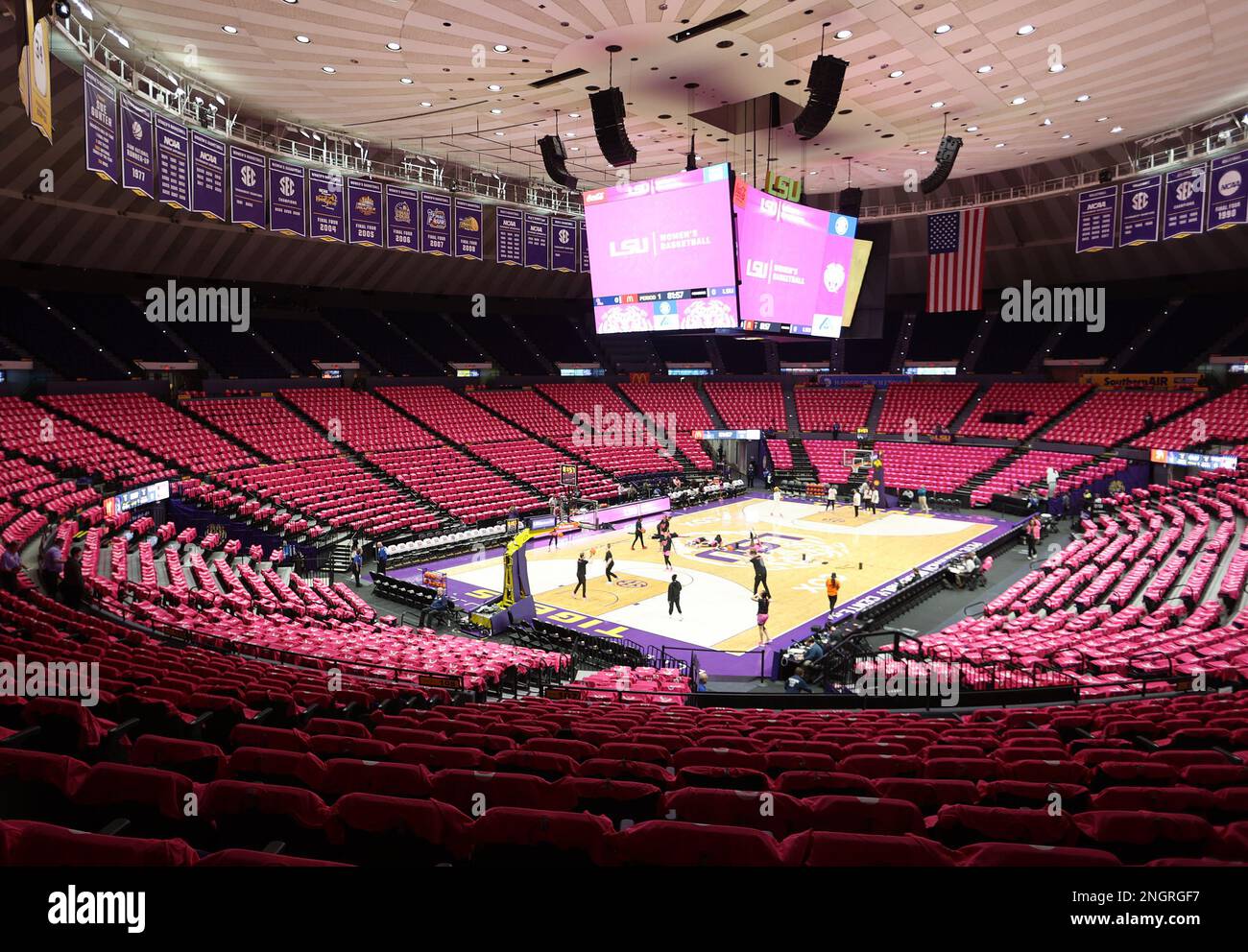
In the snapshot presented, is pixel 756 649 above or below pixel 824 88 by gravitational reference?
below

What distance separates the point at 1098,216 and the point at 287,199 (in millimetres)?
26412

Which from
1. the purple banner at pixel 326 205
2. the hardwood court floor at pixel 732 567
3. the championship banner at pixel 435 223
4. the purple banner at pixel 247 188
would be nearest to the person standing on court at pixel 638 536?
the hardwood court floor at pixel 732 567

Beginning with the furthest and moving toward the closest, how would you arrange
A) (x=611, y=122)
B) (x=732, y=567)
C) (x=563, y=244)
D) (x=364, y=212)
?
1. (x=563, y=244)
2. (x=364, y=212)
3. (x=732, y=567)
4. (x=611, y=122)

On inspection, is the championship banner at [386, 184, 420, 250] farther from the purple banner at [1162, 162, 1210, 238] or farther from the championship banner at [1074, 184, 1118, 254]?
the purple banner at [1162, 162, 1210, 238]

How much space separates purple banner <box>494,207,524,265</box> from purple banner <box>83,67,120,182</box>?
524 inches

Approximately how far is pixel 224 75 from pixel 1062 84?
22421mm

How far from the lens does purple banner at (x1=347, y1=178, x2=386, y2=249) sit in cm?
2302

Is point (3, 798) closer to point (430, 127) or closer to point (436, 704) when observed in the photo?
point (436, 704)

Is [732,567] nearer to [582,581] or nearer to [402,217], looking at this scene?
[582,581]

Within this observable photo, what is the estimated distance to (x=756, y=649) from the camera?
1606cm

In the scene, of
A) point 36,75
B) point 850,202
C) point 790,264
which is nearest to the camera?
point 36,75

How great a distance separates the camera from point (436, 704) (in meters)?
8.50

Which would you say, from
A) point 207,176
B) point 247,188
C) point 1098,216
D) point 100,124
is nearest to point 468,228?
point 247,188
